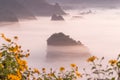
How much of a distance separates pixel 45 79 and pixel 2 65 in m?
3.16

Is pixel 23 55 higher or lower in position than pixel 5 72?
higher

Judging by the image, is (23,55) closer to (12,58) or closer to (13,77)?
(12,58)

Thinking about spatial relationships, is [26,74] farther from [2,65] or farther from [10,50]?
[2,65]

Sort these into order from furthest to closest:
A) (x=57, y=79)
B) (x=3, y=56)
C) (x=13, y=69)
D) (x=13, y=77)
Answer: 1. (x=57, y=79)
2. (x=3, y=56)
3. (x=13, y=69)
4. (x=13, y=77)

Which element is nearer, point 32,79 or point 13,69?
point 13,69

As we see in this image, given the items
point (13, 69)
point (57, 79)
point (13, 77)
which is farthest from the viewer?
point (57, 79)

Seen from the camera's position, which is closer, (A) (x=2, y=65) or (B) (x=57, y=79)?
(A) (x=2, y=65)

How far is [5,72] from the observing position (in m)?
13.2

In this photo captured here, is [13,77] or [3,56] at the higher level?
[3,56]

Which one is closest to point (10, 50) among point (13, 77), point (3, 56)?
point (3, 56)

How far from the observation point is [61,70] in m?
16.1

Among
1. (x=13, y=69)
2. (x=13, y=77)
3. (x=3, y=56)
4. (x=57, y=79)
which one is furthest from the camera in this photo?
(x=57, y=79)

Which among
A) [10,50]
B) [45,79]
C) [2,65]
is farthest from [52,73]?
[2,65]

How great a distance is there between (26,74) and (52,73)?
888 millimetres
